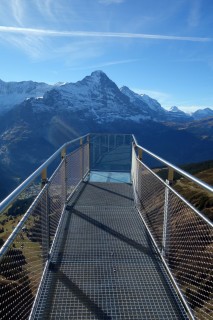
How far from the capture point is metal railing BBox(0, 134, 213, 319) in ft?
11.5

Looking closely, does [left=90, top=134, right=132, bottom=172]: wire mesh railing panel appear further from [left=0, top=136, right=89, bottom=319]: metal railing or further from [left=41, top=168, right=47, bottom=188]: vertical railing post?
[left=41, top=168, right=47, bottom=188]: vertical railing post

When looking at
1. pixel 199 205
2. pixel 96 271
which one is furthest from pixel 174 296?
pixel 199 205

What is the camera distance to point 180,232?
21.4 ft

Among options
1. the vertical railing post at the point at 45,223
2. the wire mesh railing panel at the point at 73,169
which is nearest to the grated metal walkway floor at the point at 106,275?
the vertical railing post at the point at 45,223

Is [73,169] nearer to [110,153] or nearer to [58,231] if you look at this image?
[58,231]

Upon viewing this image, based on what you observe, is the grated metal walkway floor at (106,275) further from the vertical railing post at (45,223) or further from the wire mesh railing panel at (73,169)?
the wire mesh railing panel at (73,169)

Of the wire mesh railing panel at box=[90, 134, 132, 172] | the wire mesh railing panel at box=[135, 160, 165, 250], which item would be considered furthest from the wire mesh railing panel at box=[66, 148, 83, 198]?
the wire mesh railing panel at box=[90, 134, 132, 172]

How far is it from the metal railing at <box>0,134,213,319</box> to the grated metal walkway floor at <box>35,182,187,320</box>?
15cm

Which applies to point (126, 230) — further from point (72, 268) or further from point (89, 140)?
point (89, 140)

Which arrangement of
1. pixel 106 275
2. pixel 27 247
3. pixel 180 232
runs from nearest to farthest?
pixel 27 247, pixel 106 275, pixel 180 232

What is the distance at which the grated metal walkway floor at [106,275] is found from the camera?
12.8 feet

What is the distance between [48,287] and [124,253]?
1453mm

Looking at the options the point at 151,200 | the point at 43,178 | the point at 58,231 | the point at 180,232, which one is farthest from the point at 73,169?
the point at 43,178

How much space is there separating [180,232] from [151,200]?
1034 millimetres
